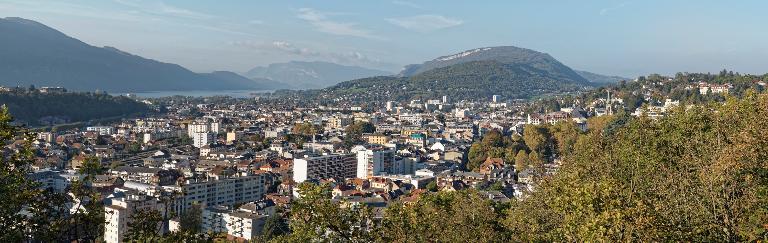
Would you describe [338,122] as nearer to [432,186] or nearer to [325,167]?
[325,167]

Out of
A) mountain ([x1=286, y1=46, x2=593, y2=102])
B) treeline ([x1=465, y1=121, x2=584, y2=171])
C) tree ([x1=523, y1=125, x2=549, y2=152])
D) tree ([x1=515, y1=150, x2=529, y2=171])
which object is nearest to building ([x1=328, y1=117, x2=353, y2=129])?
treeline ([x1=465, y1=121, x2=584, y2=171])

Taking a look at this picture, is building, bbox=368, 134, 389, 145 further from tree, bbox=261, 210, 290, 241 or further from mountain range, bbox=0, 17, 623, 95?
mountain range, bbox=0, 17, 623, 95

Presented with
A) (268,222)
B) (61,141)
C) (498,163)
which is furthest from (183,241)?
(61,141)

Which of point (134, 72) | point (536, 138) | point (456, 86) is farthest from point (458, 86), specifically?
point (134, 72)

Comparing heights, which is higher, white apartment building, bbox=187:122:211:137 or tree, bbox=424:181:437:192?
white apartment building, bbox=187:122:211:137

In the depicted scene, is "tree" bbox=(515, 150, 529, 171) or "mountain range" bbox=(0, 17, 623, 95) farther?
"mountain range" bbox=(0, 17, 623, 95)

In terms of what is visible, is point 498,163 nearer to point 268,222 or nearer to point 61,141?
point 268,222

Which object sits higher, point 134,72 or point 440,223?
point 134,72
